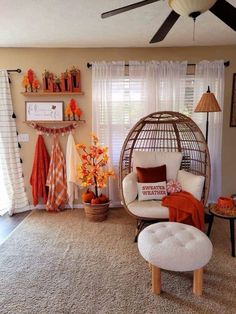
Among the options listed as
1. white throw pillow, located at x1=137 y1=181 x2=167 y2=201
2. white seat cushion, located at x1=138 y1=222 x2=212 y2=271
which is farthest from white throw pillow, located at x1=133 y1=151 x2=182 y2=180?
white seat cushion, located at x1=138 y1=222 x2=212 y2=271

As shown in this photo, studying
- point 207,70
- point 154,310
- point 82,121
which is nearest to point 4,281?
point 154,310

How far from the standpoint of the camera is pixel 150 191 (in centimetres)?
271

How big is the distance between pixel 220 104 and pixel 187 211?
6.18 feet

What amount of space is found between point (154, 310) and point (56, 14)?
2.72 m

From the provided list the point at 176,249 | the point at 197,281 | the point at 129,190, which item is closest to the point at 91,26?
the point at 129,190

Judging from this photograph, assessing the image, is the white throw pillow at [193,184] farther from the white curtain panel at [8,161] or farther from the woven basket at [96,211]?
the white curtain panel at [8,161]

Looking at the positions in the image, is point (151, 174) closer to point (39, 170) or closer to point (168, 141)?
point (168, 141)

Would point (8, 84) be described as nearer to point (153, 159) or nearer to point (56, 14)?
point (56, 14)

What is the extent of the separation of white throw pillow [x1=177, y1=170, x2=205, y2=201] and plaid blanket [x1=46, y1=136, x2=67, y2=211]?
1.71 metres

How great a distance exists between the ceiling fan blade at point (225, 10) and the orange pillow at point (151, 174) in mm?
1712

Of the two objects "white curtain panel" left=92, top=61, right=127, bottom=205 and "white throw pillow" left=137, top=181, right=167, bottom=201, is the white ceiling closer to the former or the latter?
"white curtain panel" left=92, top=61, right=127, bottom=205

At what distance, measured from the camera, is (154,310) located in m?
1.67

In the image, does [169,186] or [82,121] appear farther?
[82,121]

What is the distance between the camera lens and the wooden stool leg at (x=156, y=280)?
179 cm
